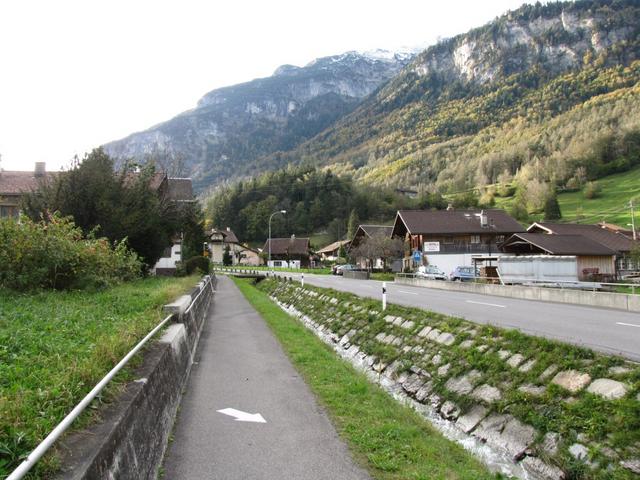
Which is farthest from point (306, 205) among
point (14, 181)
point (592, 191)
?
point (14, 181)

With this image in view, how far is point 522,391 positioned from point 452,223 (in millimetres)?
Answer: 53737

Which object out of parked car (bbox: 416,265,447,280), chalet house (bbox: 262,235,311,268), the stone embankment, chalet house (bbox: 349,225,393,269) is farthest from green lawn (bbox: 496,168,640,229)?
the stone embankment

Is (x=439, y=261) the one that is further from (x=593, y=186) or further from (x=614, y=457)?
(x=593, y=186)

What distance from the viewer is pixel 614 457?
229 inches

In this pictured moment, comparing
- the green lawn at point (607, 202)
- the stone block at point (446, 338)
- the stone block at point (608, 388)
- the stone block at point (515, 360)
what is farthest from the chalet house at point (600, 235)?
the stone block at point (608, 388)

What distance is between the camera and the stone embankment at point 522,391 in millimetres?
6191

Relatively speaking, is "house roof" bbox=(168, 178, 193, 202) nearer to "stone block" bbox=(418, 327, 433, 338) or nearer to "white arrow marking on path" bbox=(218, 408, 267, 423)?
"stone block" bbox=(418, 327, 433, 338)

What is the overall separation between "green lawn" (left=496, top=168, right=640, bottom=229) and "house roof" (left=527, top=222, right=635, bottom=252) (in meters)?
33.5

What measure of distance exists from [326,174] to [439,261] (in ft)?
276

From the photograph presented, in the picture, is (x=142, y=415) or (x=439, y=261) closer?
(x=142, y=415)

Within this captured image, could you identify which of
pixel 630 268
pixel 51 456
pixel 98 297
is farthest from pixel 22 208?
pixel 630 268

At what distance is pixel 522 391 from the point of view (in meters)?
8.05

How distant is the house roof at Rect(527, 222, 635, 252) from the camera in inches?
2234

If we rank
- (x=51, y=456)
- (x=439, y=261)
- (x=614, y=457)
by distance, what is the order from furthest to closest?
1. (x=439, y=261)
2. (x=614, y=457)
3. (x=51, y=456)
